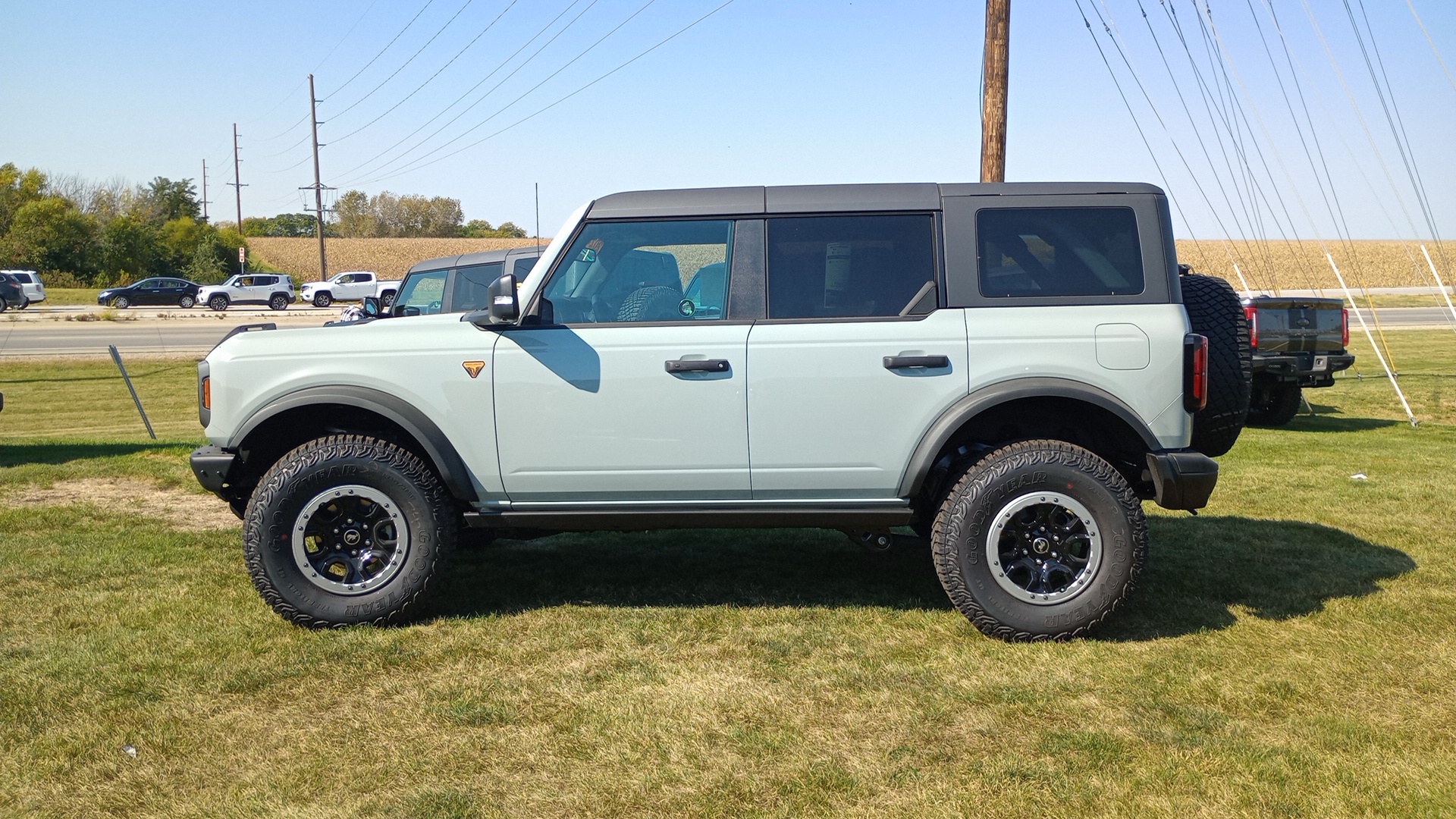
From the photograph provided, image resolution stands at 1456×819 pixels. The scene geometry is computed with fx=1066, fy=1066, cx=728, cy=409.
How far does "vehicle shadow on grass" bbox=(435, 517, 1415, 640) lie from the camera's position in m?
5.23

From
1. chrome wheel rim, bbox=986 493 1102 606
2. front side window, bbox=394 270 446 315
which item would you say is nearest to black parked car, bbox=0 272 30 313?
front side window, bbox=394 270 446 315

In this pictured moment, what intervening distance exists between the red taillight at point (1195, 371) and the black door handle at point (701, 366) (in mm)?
2003

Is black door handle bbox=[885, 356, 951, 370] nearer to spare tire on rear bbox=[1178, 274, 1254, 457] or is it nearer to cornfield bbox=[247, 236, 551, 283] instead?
spare tire on rear bbox=[1178, 274, 1254, 457]

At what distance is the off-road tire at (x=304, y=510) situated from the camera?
15.7 feet

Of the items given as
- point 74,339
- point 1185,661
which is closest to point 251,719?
point 1185,661

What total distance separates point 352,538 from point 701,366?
5.89 ft

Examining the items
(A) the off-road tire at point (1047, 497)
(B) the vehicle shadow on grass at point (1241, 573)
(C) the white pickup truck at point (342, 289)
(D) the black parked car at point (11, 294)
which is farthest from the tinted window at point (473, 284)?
(D) the black parked car at point (11, 294)

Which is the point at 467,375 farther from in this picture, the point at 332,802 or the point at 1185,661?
the point at 1185,661

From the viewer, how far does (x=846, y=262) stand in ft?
15.9

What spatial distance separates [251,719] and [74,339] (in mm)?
27411

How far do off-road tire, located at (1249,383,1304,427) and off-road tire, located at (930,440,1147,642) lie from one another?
921cm

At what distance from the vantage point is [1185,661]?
4.40m

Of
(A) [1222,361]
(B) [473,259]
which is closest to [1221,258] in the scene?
(B) [473,259]

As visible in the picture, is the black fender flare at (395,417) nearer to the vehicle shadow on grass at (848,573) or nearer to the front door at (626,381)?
the front door at (626,381)
